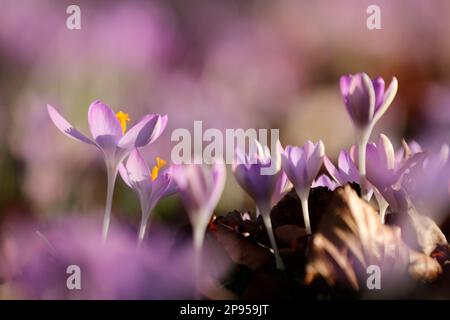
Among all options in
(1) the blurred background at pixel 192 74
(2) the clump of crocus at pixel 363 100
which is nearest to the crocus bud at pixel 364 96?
(2) the clump of crocus at pixel 363 100

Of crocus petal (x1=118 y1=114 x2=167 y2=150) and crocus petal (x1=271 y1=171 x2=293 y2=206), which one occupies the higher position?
crocus petal (x1=118 y1=114 x2=167 y2=150)

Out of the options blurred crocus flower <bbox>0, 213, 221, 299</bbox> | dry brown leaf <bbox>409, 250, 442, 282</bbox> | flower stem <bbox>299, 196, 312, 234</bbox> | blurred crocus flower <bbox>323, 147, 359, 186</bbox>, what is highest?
blurred crocus flower <bbox>323, 147, 359, 186</bbox>

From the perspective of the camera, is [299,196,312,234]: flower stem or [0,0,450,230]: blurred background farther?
[0,0,450,230]: blurred background

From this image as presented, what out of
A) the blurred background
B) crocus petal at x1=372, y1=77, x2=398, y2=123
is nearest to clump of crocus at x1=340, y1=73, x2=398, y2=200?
crocus petal at x1=372, y1=77, x2=398, y2=123

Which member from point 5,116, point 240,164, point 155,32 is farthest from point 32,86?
point 240,164

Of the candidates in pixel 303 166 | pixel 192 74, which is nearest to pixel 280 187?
→ pixel 303 166

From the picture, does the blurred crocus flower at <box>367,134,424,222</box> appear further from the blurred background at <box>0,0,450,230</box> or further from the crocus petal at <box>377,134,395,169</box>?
the blurred background at <box>0,0,450,230</box>
